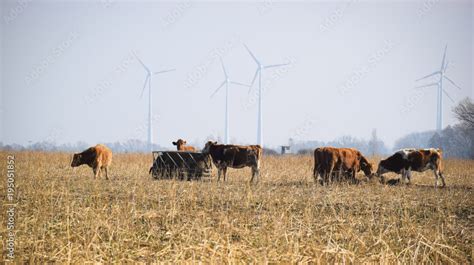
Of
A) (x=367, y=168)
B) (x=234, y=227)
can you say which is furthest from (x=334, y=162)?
(x=234, y=227)

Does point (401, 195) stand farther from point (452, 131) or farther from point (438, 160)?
point (452, 131)

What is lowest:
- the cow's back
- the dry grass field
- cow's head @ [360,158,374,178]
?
the dry grass field

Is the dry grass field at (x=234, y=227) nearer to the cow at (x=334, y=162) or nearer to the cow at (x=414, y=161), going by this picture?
the cow at (x=334, y=162)

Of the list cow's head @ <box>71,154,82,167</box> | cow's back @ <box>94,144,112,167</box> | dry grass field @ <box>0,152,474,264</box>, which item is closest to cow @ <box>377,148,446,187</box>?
dry grass field @ <box>0,152,474,264</box>

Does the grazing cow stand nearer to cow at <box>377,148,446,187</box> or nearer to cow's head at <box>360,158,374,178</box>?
cow's head at <box>360,158,374,178</box>

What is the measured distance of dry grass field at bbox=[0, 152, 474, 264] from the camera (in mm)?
6766

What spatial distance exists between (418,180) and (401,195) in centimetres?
606

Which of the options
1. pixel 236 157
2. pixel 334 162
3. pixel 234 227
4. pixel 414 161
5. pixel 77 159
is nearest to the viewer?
pixel 234 227

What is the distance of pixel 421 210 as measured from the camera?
10.2 metres

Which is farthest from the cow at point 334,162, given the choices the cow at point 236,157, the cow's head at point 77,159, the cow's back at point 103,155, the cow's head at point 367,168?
the cow's head at point 77,159

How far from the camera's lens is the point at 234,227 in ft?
26.3

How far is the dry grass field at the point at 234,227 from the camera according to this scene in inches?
266

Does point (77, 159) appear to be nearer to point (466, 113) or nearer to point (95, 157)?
point (95, 157)

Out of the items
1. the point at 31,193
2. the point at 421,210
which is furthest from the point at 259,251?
the point at 31,193
